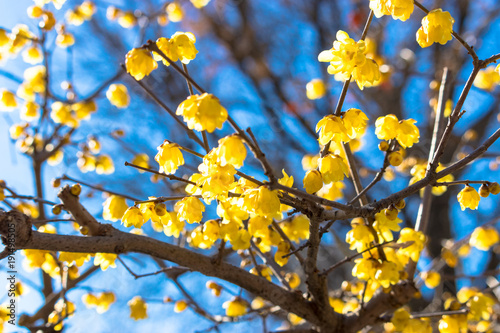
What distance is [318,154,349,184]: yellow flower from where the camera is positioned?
158 centimetres

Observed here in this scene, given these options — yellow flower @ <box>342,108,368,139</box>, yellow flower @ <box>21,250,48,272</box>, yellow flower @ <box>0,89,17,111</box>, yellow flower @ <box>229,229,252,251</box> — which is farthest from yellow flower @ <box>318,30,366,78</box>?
yellow flower @ <box>0,89,17,111</box>

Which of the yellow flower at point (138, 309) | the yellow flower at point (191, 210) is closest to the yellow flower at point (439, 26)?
the yellow flower at point (191, 210)

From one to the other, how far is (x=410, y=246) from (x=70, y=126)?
118 inches

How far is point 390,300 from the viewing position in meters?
2.26

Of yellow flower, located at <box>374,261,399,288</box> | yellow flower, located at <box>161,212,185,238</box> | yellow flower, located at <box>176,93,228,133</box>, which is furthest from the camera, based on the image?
yellow flower, located at <box>374,261,399,288</box>

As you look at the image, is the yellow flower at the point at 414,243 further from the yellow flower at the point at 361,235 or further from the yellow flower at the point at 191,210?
the yellow flower at the point at 191,210

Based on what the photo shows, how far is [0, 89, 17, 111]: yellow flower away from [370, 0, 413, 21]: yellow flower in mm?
3213

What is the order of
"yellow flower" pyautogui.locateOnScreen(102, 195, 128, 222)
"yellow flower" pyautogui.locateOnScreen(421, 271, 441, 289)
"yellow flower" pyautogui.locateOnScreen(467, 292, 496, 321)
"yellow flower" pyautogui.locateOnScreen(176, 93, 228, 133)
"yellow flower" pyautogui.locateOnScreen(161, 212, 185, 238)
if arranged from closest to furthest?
"yellow flower" pyautogui.locateOnScreen(176, 93, 228, 133) < "yellow flower" pyautogui.locateOnScreen(161, 212, 185, 238) < "yellow flower" pyautogui.locateOnScreen(102, 195, 128, 222) < "yellow flower" pyautogui.locateOnScreen(467, 292, 496, 321) < "yellow flower" pyautogui.locateOnScreen(421, 271, 441, 289)

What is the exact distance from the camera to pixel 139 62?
149cm

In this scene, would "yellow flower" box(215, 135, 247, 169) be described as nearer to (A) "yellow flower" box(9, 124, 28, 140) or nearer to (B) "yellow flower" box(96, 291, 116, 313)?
(B) "yellow flower" box(96, 291, 116, 313)

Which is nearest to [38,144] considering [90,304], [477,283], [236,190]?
[90,304]

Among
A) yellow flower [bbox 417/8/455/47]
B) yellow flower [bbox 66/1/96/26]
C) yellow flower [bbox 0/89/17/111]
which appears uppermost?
yellow flower [bbox 66/1/96/26]

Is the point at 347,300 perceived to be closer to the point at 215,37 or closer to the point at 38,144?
the point at 38,144

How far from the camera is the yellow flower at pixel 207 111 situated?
4.27 feet
